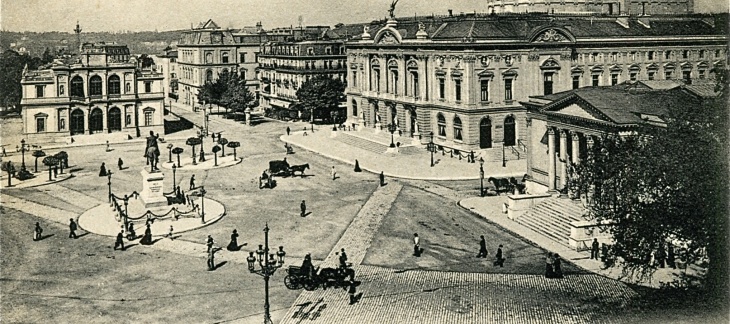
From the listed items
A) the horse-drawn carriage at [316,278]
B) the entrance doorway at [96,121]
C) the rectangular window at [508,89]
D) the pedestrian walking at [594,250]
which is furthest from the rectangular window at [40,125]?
the pedestrian walking at [594,250]

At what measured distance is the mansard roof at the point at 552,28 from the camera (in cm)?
6494

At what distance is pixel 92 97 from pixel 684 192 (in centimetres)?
7113

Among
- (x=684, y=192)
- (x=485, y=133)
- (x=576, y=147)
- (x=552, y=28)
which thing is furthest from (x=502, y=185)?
(x=684, y=192)

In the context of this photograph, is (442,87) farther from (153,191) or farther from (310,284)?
(310,284)

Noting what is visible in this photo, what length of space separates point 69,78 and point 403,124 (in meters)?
38.4

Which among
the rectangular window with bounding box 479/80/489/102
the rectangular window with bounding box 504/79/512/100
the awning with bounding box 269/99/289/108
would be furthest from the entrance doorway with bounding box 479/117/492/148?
the awning with bounding box 269/99/289/108

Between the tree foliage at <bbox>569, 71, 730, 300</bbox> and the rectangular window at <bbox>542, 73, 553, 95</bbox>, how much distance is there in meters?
42.5

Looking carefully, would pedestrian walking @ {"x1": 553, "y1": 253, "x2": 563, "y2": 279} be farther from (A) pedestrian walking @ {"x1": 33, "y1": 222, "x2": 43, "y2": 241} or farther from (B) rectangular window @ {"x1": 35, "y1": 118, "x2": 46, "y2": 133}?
(B) rectangular window @ {"x1": 35, "y1": 118, "x2": 46, "y2": 133}

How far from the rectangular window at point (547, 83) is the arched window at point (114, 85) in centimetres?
4919

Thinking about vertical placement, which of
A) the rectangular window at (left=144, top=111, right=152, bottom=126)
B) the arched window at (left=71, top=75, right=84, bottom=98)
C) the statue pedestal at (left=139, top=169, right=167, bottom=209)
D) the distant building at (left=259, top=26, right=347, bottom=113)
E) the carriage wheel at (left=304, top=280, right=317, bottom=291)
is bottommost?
the carriage wheel at (left=304, top=280, right=317, bottom=291)

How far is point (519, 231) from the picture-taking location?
123 feet

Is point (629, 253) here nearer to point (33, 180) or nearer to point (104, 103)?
point (33, 180)

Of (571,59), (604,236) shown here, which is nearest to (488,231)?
(604,236)

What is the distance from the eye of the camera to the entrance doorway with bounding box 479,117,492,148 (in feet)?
212
